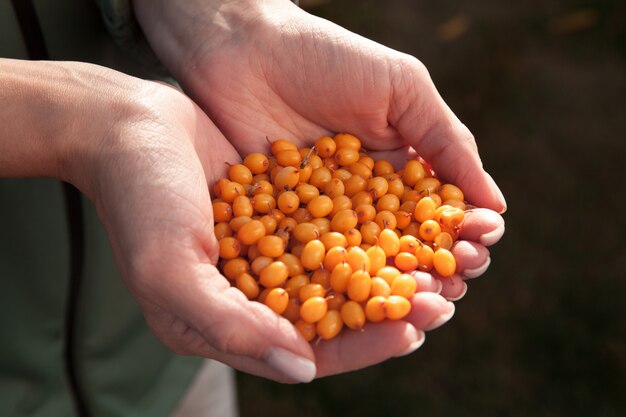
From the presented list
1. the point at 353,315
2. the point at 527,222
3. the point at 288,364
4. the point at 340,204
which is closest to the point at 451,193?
the point at 340,204

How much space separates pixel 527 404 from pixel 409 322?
4.92 ft

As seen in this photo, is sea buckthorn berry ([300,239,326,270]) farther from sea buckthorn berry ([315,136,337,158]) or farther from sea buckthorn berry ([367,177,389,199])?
sea buckthorn berry ([315,136,337,158])

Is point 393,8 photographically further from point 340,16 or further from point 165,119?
point 165,119

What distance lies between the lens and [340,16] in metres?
4.12

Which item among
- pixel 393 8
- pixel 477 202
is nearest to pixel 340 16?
pixel 393 8

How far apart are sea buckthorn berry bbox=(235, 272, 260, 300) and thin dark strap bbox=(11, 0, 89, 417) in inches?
17.1

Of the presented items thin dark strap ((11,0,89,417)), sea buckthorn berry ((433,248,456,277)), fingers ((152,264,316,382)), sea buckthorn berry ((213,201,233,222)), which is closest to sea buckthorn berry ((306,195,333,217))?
sea buckthorn berry ((213,201,233,222))

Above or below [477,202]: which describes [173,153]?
above

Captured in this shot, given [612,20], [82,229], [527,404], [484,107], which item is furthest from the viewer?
[612,20]

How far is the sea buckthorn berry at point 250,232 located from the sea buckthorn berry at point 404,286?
1.13 feet

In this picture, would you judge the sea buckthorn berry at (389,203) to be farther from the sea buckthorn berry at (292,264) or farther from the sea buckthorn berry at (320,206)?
the sea buckthorn berry at (292,264)

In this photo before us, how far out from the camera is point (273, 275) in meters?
1.54

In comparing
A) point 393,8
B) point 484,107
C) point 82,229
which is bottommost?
point 484,107

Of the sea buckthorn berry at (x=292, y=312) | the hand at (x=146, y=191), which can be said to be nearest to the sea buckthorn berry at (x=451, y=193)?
the sea buckthorn berry at (x=292, y=312)
